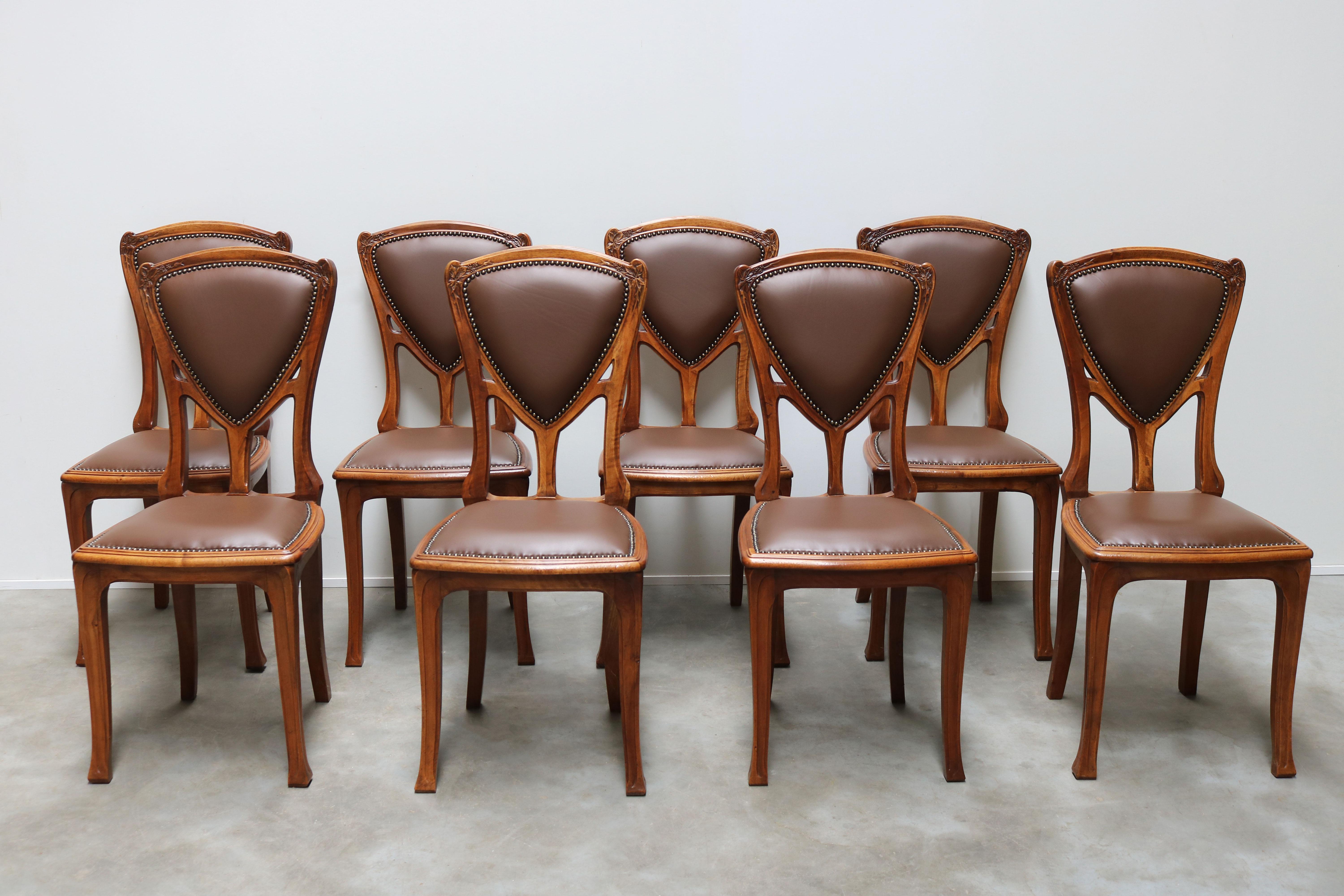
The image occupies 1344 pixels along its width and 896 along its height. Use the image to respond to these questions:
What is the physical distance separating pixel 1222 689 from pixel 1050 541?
22.9 inches

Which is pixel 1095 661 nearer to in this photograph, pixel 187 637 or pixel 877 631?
pixel 877 631

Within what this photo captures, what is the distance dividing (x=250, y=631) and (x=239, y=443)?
21.4 inches

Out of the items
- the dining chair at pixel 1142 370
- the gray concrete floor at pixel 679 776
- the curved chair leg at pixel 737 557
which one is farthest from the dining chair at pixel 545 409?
the dining chair at pixel 1142 370

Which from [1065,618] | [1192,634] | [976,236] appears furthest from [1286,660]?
[976,236]

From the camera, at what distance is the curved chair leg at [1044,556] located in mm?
2885

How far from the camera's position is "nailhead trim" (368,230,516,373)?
3137 mm

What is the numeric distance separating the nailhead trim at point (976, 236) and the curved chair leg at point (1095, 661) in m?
1.05

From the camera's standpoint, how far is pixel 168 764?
2.35 metres

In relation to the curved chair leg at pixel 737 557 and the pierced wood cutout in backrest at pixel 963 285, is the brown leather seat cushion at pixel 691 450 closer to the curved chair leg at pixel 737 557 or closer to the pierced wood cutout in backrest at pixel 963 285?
the curved chair leg at pixel 737 557

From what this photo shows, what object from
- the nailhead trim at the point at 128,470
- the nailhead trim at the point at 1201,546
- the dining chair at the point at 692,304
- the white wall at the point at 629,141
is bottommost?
the nailhead trim at the point at 1201,546

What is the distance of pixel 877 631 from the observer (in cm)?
291

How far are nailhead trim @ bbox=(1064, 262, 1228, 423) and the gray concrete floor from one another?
0.82m

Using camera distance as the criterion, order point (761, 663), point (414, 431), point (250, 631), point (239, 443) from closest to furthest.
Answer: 1. point (761, 663)
2. point (239, 443)
3. point (250, 631)
4. point (414, 431)

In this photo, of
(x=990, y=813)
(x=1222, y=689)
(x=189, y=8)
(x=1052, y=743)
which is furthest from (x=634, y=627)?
(x=189, y=8)
